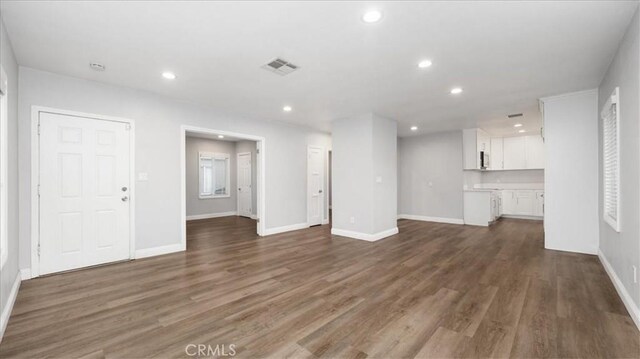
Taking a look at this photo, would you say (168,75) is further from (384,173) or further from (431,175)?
(431,175)

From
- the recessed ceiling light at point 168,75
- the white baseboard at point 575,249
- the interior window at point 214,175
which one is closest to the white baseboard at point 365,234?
the white baseboard at point 575,249

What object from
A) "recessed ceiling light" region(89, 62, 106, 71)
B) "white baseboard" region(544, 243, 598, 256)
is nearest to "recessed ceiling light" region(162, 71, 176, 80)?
"recessed ceiling light" region(89, 62, 106, 71)

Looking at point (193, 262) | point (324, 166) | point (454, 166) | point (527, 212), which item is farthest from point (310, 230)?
point (527, 212)

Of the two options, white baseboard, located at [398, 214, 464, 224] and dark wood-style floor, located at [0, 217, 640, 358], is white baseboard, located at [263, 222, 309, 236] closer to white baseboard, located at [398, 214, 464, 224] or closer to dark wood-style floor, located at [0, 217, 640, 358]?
dark wood-style floor, located at [0, 217, 640, 358]

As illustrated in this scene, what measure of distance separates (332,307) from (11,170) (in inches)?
138

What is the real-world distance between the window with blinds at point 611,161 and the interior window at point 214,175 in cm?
871

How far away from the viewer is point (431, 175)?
26.8 ft

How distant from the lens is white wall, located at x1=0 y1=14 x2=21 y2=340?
2.46 m

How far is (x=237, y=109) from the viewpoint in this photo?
17.4 ft

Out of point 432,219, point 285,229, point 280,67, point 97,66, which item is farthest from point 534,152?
point 97,66

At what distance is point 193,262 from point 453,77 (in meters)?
4.38

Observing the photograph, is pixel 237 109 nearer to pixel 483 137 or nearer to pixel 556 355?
pixel 556 355

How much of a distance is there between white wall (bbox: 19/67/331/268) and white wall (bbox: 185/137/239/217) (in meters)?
3.49

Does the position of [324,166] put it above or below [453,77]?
below
